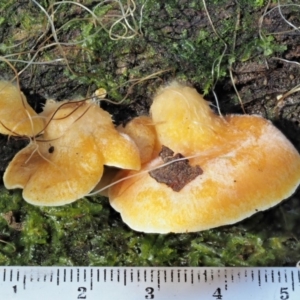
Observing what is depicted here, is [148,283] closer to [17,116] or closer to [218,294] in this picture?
[218,294]

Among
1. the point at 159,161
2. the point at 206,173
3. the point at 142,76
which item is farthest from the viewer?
the point at 142,76

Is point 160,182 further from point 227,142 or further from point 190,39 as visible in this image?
point 190,39

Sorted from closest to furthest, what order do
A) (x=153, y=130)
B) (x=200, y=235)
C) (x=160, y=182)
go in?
(x=160, y=182), (x=153, y=130), (x=200, y=235)

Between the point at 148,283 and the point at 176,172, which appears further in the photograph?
the point at 148,283

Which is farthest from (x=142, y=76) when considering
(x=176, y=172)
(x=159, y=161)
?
(x=176, y=172)

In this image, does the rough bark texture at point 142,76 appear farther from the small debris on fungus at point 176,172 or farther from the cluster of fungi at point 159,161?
the small debris on fungus at point 176,172

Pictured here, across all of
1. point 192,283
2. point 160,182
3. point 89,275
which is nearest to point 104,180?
point 160,182
